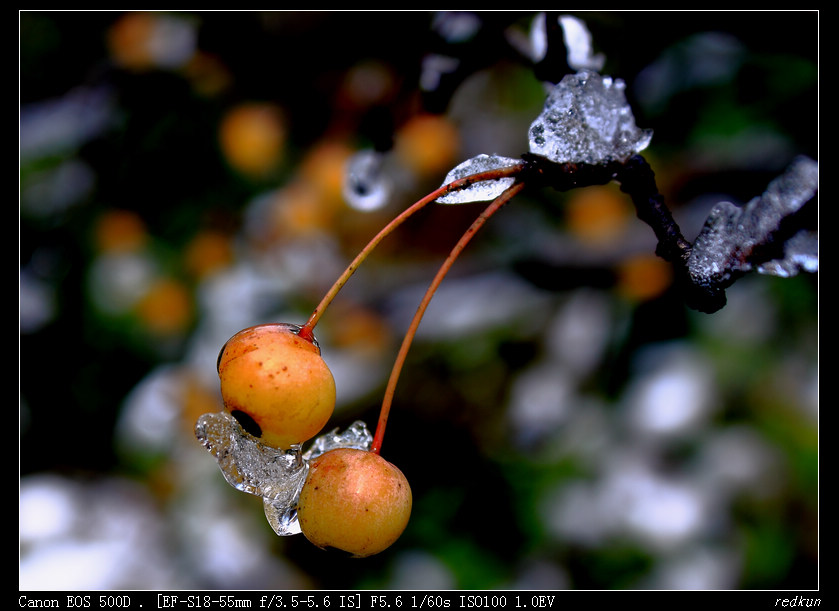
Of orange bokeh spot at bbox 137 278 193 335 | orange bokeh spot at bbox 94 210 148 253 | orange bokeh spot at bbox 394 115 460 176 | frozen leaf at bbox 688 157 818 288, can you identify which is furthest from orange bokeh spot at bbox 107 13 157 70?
frozen leaf at bbox 688 157 818 288

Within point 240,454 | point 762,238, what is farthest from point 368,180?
point 762,238

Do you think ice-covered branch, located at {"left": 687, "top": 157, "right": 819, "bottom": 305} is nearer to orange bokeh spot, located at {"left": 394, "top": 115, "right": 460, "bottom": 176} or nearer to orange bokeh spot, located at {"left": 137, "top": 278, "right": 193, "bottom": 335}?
orange bokeh spot, located at {"left": 394, "top": 115, "right": 460, "bottom": 176}

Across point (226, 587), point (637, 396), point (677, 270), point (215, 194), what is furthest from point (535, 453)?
point (215, 194)

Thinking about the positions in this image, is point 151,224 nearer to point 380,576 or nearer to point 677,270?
point 380,576

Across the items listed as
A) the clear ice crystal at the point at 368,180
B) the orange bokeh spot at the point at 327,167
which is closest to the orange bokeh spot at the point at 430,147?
the orange bokeh spot at the point at 327,167

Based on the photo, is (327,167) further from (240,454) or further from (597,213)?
(240,454)
